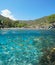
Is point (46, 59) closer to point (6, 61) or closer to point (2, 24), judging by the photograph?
point (6, 61)

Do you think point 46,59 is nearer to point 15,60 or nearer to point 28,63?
point 28,63

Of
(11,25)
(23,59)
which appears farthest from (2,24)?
(23,59)

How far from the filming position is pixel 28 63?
14.0 m

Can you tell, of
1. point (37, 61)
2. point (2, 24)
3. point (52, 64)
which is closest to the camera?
point (52, 64)

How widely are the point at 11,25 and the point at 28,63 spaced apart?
7007 inches

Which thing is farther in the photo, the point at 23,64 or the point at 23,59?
the point at 23,59

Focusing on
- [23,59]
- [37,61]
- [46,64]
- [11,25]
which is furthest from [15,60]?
[11,25]

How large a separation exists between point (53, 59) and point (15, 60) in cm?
332

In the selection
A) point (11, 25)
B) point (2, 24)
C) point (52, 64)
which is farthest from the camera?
point (11, 25)

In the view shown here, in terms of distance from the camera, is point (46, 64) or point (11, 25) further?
point (11, 25)

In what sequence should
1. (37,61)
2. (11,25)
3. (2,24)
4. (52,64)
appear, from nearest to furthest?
(52,64)
(37,61)
(2,24)
(11,25)

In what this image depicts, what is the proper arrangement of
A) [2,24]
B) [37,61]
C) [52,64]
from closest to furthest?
[52,64] < [37,61] < [2,24]

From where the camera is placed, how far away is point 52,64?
1334 centimetres

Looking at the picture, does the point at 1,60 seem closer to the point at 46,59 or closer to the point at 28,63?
the point at 28,63
